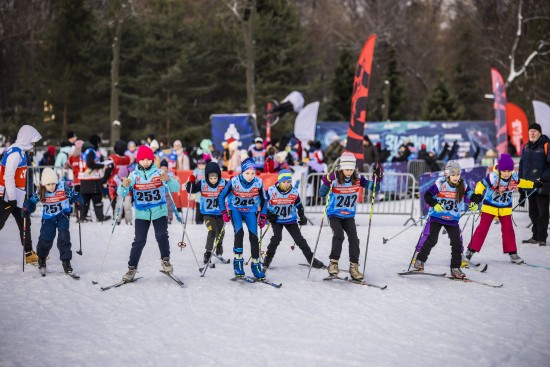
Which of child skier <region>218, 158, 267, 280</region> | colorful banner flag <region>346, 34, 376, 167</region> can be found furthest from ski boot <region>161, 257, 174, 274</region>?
colorful banner flag <region>346, 34, 376, 167</region>

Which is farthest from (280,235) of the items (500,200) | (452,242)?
(500,200)

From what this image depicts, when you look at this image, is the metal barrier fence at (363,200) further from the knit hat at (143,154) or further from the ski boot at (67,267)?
the ski boot at (67,267)

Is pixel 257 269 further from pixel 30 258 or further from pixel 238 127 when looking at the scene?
pixel 238 127

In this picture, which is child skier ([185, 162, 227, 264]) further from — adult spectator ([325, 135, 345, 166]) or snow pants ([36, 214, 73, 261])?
adult spectator ([325, 135, 345, 166])

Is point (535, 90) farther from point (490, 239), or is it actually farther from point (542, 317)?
point (542, 317)

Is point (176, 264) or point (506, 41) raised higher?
point (506, 41)

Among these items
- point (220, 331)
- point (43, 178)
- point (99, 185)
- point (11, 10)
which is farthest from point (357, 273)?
point (11, 10)

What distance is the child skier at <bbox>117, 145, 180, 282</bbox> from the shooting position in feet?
27.1

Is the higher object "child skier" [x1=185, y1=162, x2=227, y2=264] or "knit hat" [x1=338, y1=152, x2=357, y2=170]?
"knit hat" [x1=338, y1=152, x2=357, y2=170]

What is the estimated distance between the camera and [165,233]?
8.39 m

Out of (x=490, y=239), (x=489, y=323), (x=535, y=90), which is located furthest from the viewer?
(x=535, y=90)

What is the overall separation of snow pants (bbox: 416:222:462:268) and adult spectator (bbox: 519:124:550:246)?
9.61 ft

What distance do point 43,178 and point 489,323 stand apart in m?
5.52

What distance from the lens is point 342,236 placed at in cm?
851
